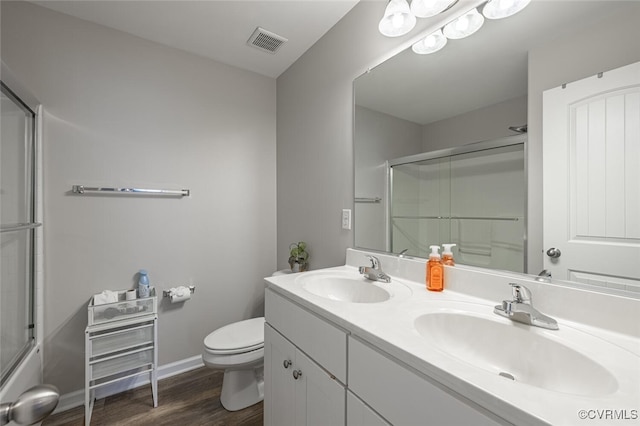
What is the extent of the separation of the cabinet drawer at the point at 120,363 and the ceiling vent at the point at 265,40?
2090 mm

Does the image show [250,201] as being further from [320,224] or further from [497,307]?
[497,307]

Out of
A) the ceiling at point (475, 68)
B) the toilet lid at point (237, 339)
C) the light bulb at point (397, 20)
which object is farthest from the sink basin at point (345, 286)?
the light bulb at point (397, 20)

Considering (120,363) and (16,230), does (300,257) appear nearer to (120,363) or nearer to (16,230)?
(120,363)

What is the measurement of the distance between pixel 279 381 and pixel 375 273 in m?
0.62

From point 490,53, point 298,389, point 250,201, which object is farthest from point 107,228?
point 490,53

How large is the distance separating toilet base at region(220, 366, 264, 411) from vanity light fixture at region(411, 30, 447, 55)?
1.95m

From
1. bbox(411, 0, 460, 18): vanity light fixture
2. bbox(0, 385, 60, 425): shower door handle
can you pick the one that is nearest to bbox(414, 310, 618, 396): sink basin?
bbox(0, 385, 60, 425): shower door handle

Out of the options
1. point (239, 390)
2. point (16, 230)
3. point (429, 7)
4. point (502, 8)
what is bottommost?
point (239, 390)

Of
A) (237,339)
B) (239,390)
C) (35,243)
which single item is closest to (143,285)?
(35,243)

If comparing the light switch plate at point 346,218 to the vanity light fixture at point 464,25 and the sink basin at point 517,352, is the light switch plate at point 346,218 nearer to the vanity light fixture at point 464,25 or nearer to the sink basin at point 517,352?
the sink basin at point 517,352

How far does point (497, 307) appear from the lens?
0.84m

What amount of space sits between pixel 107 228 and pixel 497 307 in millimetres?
2097

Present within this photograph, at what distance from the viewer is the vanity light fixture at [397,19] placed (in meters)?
1.18

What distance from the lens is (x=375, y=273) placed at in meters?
1.25
